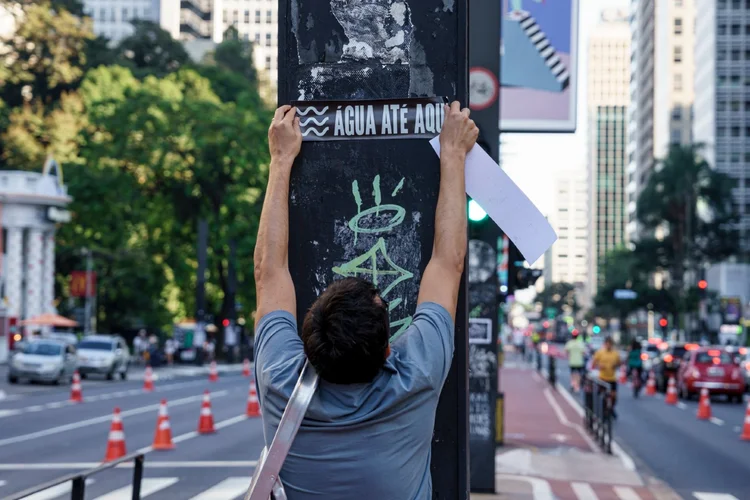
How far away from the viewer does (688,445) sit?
21.3 meters

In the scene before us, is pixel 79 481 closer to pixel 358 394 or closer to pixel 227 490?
pixel 358 394

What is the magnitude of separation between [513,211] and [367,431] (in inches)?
35.6

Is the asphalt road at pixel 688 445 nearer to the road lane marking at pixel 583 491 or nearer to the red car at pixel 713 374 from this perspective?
the road lane marking at pixel 583 491

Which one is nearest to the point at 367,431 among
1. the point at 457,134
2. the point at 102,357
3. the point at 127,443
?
the point at 457,134

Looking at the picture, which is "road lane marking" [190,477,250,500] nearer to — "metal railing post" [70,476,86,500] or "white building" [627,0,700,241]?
"metal railing post" [70,476,86,500]

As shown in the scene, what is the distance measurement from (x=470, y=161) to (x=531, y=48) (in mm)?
12910

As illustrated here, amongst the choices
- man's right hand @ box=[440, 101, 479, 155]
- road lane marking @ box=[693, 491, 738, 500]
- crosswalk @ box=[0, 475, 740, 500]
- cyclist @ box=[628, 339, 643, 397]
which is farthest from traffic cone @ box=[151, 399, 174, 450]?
cyclist @ box=[628, 339, 643, 397]

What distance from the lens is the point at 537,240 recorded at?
3688 millimetres

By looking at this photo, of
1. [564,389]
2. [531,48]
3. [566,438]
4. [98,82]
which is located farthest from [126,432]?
[98,82]

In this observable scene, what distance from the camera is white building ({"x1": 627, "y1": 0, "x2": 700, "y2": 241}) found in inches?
5477

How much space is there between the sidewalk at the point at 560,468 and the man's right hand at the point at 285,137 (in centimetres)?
910

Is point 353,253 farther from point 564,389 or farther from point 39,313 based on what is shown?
point 39,313

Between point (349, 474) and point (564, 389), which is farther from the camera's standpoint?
point (564, 389)

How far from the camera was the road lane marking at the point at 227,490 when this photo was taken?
513 inches
